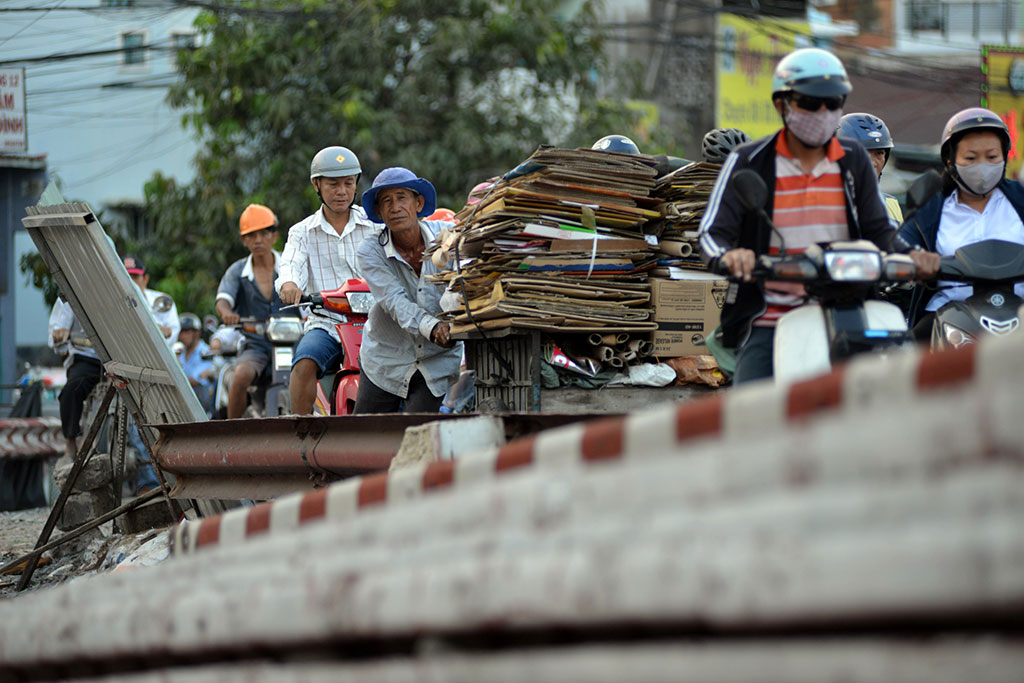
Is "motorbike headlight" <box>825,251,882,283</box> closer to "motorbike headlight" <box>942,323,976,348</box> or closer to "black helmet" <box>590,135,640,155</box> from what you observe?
"motorbike headlight" <box>942,323,976,348</box>

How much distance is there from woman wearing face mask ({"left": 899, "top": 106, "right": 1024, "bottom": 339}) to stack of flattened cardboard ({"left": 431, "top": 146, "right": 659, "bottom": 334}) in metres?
1.50

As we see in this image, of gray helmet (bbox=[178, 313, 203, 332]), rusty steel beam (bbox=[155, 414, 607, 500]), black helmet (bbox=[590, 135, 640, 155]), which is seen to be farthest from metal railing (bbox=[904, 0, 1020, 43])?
rusty steel beam (bbox=[155, 414, 607, 500])

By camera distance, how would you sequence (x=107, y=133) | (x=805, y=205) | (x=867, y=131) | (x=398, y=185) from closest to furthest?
1. (x=805, y=205)
2. (x=398, y=185)
3. (x=867, y=131)
4. (x=107, y=133)

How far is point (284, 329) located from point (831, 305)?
20.5 ft

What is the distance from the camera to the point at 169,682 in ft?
10.3

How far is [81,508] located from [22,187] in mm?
17465

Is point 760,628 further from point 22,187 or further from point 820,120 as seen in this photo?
point 22,187

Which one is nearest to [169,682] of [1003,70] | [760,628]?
[760,628]

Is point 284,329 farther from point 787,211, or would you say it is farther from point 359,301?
point 787,211

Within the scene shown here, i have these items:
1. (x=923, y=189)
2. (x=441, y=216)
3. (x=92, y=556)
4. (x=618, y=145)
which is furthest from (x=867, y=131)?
(x=92, y=556)

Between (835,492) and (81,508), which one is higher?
(835,492)

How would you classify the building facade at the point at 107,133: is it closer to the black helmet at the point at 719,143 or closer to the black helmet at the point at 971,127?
the black helmet at the point at 719,143

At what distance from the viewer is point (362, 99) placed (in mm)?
19734

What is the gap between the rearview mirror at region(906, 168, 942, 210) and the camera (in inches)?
174
